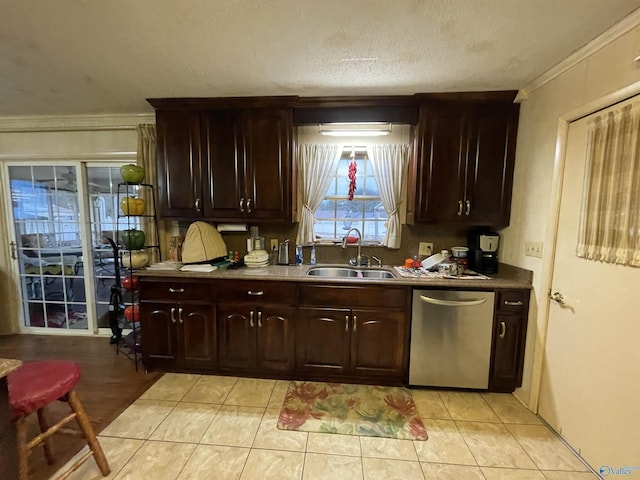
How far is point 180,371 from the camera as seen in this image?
236cm

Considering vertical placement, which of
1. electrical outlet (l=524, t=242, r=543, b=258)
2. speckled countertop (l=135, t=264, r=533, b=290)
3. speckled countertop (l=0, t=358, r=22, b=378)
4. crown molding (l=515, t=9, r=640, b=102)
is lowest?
speckled countertop (l=0, t=358, r=22, b=378)

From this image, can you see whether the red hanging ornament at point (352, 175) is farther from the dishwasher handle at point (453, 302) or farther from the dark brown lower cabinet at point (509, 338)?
the dark brown lower cabinet at point (509, 338)

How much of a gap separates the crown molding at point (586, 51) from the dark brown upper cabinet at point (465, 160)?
0.18 m

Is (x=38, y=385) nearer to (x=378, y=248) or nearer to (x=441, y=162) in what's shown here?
(x=378, y=248)

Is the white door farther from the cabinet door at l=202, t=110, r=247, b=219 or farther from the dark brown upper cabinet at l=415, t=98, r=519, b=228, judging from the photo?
the cabinet door at l=202, t=110, r=247, b=219

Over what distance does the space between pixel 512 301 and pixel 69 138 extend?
4464 mm

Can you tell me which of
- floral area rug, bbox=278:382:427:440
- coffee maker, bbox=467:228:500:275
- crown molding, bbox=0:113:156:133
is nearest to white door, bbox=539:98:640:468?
coffee maker, bbox=467:228:500:275

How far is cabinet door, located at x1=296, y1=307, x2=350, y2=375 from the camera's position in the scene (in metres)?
2.18

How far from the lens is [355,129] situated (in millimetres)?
2520

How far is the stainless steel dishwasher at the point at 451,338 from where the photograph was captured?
6.75 feet

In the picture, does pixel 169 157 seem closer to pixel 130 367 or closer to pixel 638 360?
pixel 130 367

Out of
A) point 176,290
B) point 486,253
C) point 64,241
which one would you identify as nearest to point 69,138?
point 64,241

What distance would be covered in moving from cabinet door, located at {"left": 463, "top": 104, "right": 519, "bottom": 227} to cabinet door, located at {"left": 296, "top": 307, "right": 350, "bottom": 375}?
1.42 metres

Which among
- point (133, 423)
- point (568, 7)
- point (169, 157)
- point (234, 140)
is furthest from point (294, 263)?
point (568, 7)
